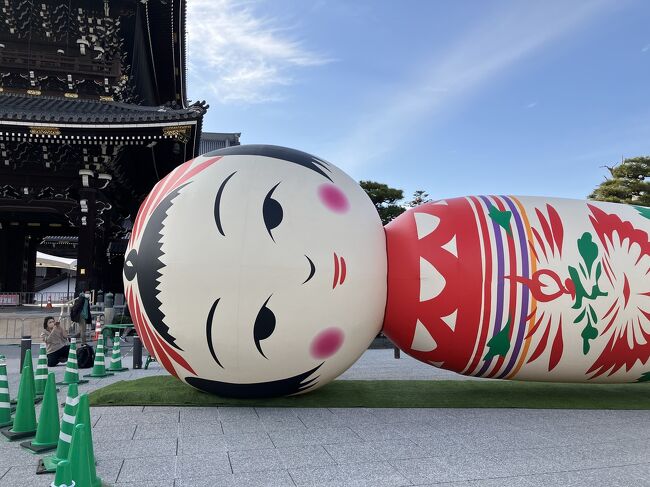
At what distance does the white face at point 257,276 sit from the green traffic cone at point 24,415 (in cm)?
111

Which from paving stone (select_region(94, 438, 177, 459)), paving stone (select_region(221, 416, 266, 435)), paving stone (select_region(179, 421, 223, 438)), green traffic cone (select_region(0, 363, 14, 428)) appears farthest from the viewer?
green traffic cone (select_region(0, 363, 14, 428))

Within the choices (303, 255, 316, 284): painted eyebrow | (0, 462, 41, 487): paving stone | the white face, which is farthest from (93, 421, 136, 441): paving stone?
(303, 255, 316, 284): painted eyebrow

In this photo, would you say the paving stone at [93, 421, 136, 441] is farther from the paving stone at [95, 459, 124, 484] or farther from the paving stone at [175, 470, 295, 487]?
the paving stone at [175, 470, 295, 487]

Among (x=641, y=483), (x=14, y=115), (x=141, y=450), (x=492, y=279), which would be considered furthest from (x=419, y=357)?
(x=14, y=115)

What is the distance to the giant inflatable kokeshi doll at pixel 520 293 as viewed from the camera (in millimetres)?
4984

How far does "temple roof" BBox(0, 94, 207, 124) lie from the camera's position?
459 inches

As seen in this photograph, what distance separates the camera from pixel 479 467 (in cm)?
358

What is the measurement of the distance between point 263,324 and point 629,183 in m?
21.7

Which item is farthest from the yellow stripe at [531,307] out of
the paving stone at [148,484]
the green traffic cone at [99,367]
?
the green traffic cone at [99,367]

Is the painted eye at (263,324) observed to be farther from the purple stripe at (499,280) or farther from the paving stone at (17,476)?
the purple stripe at (499,280)

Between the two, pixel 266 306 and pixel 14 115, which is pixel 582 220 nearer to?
pixel 266 306

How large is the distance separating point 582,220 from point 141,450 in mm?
5023

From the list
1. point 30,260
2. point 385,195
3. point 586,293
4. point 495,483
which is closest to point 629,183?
point 385,195

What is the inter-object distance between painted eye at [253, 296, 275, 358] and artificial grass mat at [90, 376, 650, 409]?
117 cm
